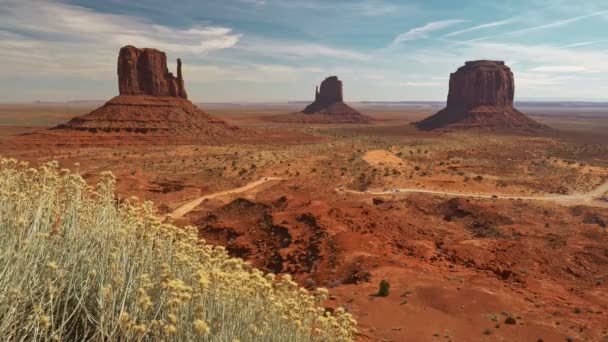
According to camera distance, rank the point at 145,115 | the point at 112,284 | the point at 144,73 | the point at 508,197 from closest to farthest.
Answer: the point at 112,284
the point at 508,197
the point at 145,115
the point at 144,73

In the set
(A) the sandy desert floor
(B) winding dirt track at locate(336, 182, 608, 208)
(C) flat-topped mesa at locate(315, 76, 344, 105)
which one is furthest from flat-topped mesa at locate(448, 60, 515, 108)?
(B) winding dirt track at locate(336, 182, 608, 208)

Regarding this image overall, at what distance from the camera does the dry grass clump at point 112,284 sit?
3.95m

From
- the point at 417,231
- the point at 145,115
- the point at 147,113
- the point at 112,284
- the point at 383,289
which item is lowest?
the point at 417,231

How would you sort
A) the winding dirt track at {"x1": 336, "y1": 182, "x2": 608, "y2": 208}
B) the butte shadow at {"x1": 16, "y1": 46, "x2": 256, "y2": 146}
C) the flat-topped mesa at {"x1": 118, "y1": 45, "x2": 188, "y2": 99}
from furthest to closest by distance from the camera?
1. the flat-topped mesa at {"x1": 118, "y1": 45, "x2": 188, "y2": 99}
2. the butte shadow at {"x1": 16, "y1": 46, "x2": 256, "y2": 146}
3. the winding dirt track at {"x1": 336, "y1": 182, "x2": 608, "y2": 208}

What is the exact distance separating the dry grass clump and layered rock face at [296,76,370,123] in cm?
13064

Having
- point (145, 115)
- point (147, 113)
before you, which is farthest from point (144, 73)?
point (145, 115)

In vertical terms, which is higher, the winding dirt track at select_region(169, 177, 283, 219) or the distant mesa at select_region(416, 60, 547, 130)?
the distant mesa at select_region(416, 60, 547, 130)

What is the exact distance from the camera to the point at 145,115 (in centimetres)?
6881

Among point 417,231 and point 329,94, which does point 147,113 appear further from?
point 329,94

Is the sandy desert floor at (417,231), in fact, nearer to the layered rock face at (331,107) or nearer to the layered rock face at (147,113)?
the layered rock face at (147,113)

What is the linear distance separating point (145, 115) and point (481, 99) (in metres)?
90.2

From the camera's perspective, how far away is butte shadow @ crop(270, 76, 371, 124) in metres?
135

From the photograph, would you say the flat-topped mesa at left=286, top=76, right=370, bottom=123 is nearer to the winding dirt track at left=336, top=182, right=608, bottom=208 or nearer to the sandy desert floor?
the sandy desert floor

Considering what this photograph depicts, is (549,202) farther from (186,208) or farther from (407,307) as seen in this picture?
(186,208)
